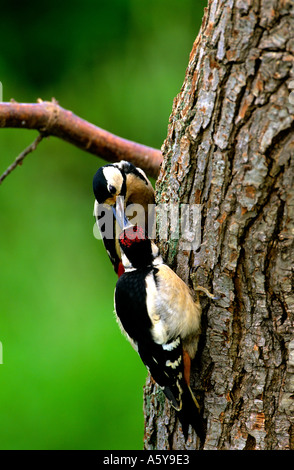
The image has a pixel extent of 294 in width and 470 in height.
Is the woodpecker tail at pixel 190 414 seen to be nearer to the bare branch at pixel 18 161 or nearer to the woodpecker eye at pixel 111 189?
the woodpecker eye at pixel 111 189

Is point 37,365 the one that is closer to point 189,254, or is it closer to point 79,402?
point 79,402

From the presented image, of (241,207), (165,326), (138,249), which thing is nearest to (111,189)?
(138,249)

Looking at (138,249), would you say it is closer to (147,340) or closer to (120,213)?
(147,340)

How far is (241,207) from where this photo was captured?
1.28 meters

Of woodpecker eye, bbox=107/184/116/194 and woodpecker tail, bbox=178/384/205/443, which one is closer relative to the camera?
woodpecker tail, bbox=178/384/205/443

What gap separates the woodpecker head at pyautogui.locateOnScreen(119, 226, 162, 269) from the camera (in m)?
1.58

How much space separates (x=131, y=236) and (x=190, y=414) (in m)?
0.52

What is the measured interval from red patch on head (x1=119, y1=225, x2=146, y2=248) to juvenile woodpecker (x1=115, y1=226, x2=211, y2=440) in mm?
91

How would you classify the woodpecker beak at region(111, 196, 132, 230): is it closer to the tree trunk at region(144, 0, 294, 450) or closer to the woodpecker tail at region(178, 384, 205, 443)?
the tree trunk at region(144, 0, 294, 450)

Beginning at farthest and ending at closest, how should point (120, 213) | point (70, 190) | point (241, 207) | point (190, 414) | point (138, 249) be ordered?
1. point (70, 190)
2. point (120, 213)
3. point (138, 249)
4. point (190, 414)
5. point (241, 207)

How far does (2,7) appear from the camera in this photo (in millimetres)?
3406

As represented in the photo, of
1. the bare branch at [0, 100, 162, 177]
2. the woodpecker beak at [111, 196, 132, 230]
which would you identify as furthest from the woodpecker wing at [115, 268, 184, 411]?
the bare branch at [0, 100, 162, 177]

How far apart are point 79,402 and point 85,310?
62 centimetres

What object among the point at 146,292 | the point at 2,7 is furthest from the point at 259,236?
the point at 2,7
